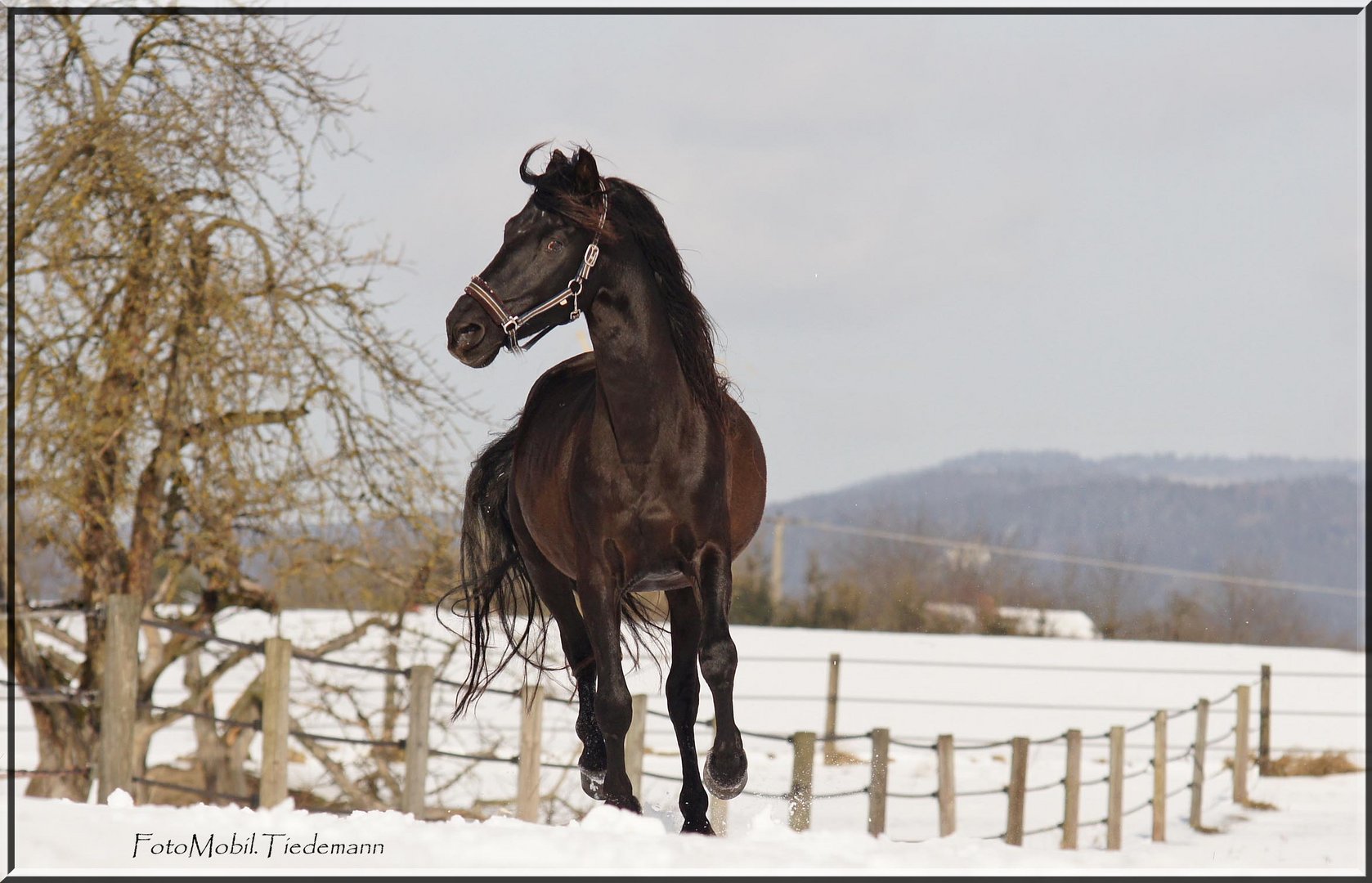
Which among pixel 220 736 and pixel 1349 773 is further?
pixel 1349 773

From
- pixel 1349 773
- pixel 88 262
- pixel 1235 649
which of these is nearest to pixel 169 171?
pixel 88 262

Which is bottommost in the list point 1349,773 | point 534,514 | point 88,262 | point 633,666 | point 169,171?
point 1349,773

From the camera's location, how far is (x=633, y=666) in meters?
4.21

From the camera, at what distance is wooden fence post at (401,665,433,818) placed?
7.77 m

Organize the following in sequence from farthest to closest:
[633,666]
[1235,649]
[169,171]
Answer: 1. [1235,649]
2. [169,171]
3. [633,666]

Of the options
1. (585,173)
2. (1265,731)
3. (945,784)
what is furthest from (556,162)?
(1265,731)

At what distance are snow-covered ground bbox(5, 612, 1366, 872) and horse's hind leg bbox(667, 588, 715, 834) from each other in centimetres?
18

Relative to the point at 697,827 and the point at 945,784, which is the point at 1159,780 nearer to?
the point at 945,784

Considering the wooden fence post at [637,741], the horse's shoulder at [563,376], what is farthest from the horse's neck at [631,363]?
the wooden fence post at [637,741]

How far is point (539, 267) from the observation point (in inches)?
129

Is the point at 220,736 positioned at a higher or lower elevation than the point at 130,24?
lower

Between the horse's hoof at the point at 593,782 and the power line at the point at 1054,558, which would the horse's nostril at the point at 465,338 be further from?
the power line at the point at 1054,558

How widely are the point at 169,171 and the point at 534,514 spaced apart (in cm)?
590

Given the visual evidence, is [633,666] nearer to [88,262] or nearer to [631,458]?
[631,458]
